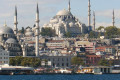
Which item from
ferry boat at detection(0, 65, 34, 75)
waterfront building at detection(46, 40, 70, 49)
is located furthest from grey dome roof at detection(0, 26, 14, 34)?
ferry boat at detection(0, 65, 34, 75)

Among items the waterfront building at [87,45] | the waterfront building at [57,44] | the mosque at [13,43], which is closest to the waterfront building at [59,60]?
the mosque at [13,43]

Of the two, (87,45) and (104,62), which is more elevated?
(87,45)

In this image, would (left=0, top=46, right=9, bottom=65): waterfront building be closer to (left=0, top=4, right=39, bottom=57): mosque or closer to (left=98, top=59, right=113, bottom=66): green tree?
(left=0, top=4, right=39, bottom=57): mosque

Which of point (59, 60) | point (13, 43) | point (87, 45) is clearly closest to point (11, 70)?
point (13, 43)

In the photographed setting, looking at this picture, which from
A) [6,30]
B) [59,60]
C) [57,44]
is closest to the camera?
[59,60]

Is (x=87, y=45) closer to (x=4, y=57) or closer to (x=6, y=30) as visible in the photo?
(x=6, y=30)

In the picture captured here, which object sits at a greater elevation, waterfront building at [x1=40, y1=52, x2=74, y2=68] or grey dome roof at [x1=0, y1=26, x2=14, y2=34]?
grey dome roof at [x1=0, y1=26, x2=14, y2=34]

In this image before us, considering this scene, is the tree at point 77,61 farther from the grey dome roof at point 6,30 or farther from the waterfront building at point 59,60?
the grey dome roof at point 6,30

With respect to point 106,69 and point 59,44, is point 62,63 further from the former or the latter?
point 59,44

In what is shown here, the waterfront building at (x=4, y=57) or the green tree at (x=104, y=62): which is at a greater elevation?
the waterfront building at (x=4, y=57)

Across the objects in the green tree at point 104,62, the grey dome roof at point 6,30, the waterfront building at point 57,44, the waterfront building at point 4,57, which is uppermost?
the grey dome roof at point 6,30

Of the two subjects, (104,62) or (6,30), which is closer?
(6,30)

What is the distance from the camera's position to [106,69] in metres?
144

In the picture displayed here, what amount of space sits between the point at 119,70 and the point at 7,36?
27.8m
